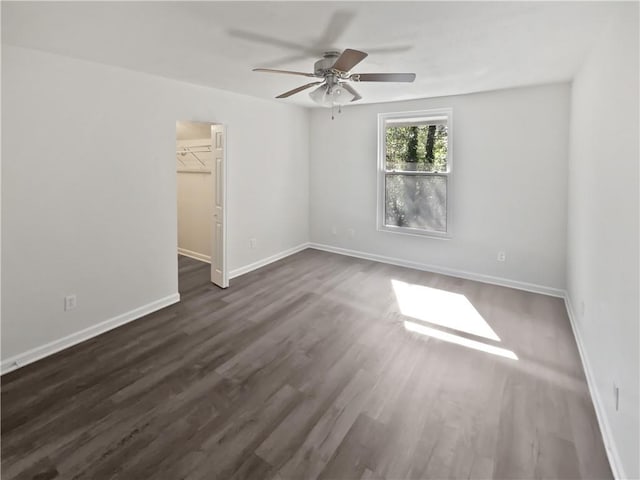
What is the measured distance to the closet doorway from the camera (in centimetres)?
424

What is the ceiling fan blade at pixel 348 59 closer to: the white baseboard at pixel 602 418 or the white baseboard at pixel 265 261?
the white baseboard at pixel 602 418

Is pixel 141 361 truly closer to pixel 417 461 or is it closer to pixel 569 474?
pixel 417 461

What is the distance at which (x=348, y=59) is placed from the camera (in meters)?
2.21

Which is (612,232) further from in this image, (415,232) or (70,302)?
(70,302)

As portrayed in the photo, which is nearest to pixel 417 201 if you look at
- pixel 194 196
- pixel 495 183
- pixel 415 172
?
pixel 415 172

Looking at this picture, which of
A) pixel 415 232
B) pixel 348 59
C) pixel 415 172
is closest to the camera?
pixel 348 59

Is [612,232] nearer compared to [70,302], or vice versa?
[612,232]

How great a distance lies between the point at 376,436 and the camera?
1942 mm

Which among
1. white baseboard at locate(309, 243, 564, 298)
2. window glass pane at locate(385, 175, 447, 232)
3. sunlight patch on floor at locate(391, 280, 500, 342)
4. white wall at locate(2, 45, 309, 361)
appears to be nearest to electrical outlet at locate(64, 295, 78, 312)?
white wall at locate(2, 45, 309, 361)

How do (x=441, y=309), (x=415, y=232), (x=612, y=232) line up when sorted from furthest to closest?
(x=415, y=232)
(x=441, y=309)
(x=612, y=232)

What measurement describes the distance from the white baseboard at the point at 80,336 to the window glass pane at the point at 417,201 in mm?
3301

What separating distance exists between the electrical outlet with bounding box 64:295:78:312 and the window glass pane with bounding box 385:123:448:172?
13.8ft

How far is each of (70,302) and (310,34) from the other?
9.73 ft

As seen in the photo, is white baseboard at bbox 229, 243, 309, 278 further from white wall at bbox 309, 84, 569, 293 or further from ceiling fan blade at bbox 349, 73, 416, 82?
ceiling fan blade at bbox 349, 73, 416, 82
